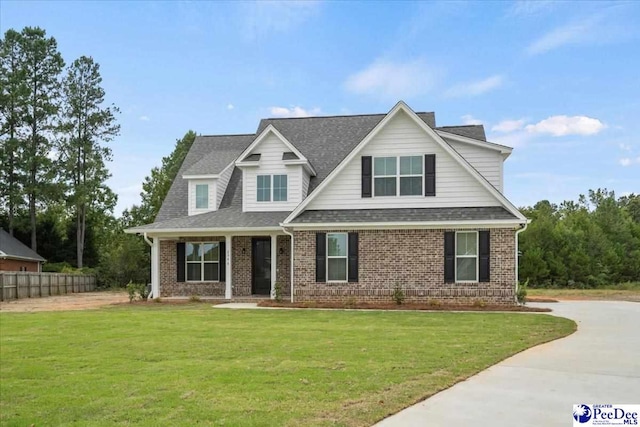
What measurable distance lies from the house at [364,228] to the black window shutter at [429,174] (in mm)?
34

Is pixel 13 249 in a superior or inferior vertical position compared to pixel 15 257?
superior

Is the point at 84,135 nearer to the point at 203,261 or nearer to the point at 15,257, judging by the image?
the point at 15,257

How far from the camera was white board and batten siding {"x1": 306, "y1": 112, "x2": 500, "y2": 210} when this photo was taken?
63.3ft

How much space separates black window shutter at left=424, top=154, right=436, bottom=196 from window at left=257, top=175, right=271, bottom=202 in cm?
654

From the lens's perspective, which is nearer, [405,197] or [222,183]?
[405,197]

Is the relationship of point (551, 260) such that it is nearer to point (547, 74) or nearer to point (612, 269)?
point (612, 269)

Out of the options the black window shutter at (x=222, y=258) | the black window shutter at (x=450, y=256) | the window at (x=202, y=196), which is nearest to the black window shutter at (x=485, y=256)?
the black window shutter at (x=450, y=256)

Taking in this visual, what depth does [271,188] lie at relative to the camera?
23.1 meters

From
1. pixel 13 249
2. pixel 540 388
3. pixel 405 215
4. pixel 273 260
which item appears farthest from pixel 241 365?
pixel 13 249

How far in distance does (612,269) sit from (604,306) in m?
19.9

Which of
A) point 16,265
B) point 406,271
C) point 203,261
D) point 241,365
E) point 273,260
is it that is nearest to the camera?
point 241,365

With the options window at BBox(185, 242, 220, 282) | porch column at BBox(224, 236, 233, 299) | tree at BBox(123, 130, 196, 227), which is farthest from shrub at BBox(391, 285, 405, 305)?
tree at BBox(123, 130, 196, 227)

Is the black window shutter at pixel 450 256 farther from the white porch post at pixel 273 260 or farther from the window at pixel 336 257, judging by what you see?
the white porch post at pixel 273 260

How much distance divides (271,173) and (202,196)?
11.4ft
